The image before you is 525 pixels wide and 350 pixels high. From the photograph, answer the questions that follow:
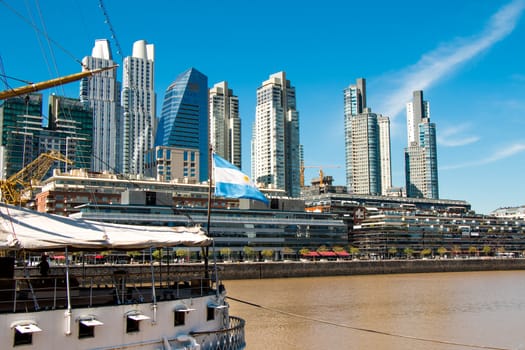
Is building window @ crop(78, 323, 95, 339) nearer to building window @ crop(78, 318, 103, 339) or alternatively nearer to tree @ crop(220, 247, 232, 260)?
building window @ crop(78, 318, 103, 339)

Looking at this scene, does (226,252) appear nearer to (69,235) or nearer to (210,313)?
(210,313)

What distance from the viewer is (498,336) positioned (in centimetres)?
4175

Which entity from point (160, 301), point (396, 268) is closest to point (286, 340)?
point (160, 301)

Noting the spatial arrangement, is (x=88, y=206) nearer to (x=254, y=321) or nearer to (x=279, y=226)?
(x=279, y=226)

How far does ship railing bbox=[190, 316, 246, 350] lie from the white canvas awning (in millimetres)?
3774

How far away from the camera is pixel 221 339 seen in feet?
82.1

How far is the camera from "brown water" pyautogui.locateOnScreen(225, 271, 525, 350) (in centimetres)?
3866

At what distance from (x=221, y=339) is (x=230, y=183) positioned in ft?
29.8

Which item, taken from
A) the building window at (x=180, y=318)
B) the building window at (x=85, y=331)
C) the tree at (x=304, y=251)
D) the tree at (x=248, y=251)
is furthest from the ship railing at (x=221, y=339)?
the tree at (x=304, y=251)

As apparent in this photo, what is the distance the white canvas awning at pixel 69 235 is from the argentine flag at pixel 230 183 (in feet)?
20.6

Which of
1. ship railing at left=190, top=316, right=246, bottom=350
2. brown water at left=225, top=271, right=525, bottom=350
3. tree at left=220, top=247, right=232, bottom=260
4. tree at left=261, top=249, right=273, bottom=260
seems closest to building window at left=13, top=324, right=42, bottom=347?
ship railing at left=190, top=316, right=246, bottom=350

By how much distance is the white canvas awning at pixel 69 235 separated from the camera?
20766 mm

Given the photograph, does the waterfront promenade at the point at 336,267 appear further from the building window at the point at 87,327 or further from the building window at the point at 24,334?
the building window at the point at 24,334

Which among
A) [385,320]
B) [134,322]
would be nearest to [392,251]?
[385,320]
